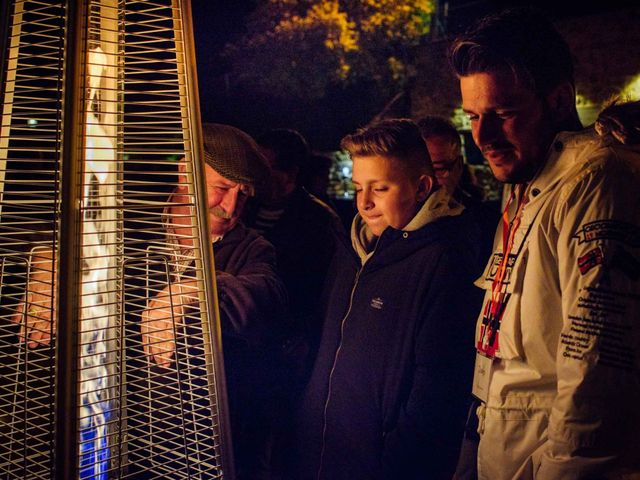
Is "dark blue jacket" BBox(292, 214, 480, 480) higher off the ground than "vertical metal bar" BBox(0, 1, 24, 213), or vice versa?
"vertical metal bar" BBox(0, 1, 24, 213)

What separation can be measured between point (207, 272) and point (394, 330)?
0.81 metres

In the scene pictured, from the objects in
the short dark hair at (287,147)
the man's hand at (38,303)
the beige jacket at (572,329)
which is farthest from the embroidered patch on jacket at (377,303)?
the man's hand at (38,303)

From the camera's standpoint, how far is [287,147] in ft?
7.57

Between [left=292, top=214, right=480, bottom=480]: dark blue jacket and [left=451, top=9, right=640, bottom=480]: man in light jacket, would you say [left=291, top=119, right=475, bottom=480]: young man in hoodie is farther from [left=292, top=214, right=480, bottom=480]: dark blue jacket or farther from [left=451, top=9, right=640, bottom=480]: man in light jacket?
[left=451, top=9, right=640, bottom=480]: man in light jacket

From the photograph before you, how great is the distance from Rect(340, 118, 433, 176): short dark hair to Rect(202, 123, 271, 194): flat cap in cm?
45

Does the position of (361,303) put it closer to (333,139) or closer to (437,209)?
(437,209)

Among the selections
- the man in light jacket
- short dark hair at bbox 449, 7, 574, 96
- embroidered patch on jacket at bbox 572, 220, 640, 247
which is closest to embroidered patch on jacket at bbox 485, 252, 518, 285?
the man in light jacket

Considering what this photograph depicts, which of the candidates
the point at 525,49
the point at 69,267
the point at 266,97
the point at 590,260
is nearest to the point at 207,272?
the point at 69,267

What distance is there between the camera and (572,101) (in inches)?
59.5

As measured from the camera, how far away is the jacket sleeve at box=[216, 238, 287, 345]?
1935 millimetres

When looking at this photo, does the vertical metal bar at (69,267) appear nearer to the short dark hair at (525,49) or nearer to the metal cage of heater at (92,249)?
the metal cage of heater at (92,249)

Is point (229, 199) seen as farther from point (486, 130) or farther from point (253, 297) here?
point (486, 130)

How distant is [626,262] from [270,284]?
1.28m

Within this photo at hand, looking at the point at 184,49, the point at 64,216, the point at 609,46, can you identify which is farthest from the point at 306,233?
the point at 609,46
